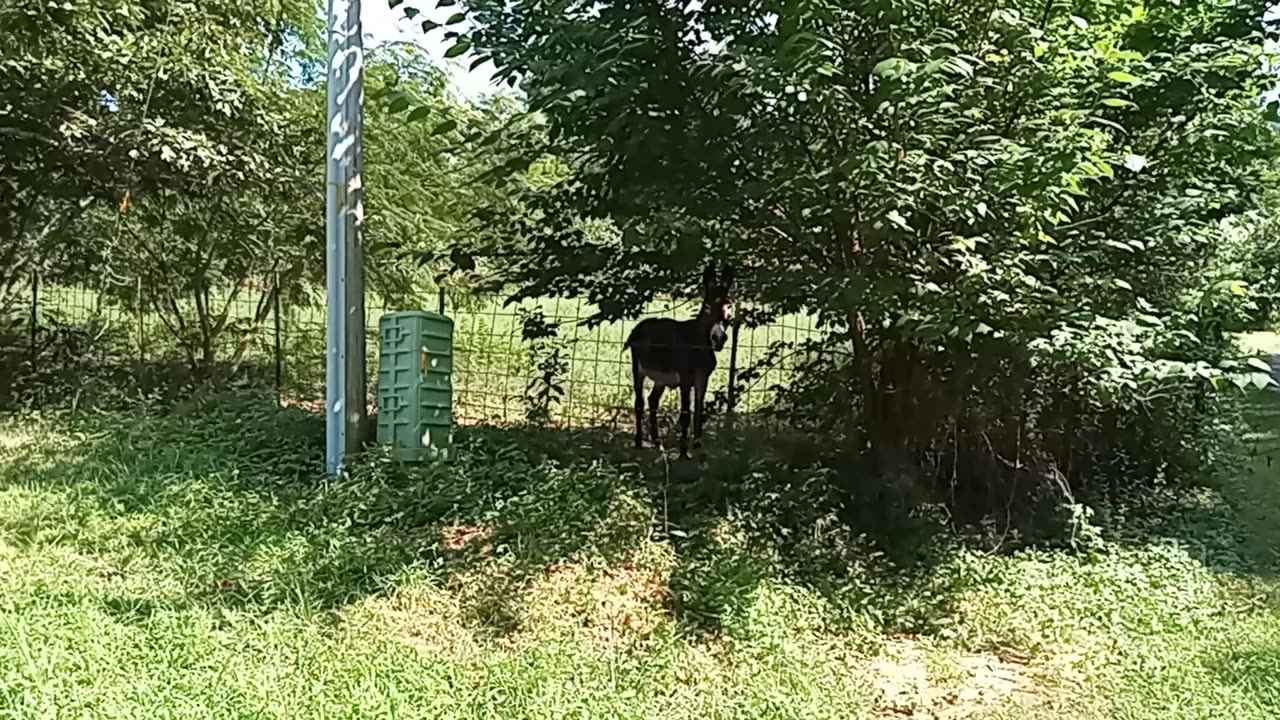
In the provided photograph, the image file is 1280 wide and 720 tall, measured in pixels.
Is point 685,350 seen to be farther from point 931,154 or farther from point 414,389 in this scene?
point 931,154

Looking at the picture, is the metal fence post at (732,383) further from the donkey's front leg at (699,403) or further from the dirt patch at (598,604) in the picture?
the dirt patch at (598,604)

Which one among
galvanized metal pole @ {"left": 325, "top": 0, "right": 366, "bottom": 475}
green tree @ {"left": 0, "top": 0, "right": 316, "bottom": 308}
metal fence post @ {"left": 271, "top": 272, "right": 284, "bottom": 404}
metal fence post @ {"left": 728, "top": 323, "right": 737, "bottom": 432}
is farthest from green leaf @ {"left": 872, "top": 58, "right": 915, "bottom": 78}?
metal fence post @ {"left": 271, "top": 272, "right": 284, "bottom": 404}

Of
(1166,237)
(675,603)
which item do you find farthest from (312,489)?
(1166,237)

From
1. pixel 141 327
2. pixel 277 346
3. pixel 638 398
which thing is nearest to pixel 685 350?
pixel 638 398

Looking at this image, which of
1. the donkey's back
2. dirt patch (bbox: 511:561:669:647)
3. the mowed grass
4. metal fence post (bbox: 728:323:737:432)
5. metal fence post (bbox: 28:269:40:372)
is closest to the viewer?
the mowed grass

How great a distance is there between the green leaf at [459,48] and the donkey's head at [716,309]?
1.70 m

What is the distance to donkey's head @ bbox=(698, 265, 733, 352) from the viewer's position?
4949mm

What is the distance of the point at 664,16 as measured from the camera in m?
3.66

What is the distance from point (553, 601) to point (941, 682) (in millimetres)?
1255

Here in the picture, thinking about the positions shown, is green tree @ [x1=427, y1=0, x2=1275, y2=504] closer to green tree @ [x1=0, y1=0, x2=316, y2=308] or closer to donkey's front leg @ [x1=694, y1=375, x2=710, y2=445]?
donkey's front leg @ [x1=694, y1=375, x2=710, y2=445]

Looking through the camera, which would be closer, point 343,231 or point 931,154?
point 931,154

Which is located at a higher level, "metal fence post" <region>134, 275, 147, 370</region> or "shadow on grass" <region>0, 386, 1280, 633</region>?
"metal fence post" <region>134, 275, 147, 370</region>

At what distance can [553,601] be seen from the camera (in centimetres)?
333

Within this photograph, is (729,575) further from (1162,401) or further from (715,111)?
(1162,401)
